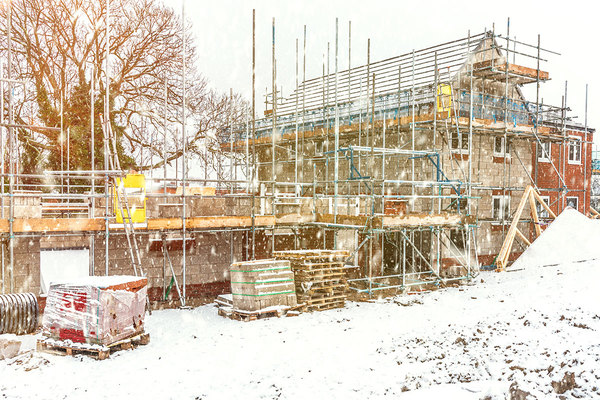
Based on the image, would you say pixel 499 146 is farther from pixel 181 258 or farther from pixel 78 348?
pixel 78 348

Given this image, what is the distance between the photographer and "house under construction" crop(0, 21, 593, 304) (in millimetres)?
12828

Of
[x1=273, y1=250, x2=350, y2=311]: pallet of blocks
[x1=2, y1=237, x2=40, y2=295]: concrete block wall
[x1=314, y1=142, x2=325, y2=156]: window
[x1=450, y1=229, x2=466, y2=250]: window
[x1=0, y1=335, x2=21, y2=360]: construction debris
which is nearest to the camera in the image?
[x1=0, y1=335, x2=21, y2=360]: construction debris

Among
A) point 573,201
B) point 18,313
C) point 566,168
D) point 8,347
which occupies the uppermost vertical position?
point 566,168

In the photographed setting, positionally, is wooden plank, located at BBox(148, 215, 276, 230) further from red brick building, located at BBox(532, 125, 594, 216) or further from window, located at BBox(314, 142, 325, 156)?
red brick building, located at BBox(532, 125, 594, 216)

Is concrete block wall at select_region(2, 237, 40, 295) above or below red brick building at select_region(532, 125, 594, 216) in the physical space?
below

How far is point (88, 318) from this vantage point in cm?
934

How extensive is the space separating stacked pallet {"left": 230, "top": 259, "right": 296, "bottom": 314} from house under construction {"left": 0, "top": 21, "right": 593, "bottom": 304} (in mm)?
1919

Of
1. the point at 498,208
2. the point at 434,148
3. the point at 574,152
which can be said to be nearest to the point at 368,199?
the point at 434,148

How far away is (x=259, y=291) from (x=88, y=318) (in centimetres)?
419

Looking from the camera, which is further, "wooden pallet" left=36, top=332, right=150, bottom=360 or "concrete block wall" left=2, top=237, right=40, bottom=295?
"concrete block wall" left=2, top=237, right=40, bottom=295

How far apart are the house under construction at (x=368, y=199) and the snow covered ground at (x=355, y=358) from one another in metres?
2.61

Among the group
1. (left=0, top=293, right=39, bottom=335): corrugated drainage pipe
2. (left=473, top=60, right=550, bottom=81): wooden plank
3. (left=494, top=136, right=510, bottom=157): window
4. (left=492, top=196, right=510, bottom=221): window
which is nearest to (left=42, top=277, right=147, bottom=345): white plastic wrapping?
(left=0, top=293, right=39, bottom=335): corrugated drainage pipe

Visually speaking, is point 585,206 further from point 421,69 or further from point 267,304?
point 267,304

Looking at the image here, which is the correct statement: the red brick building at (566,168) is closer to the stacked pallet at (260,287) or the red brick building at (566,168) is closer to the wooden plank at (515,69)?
the wooden plank at (515,69)
